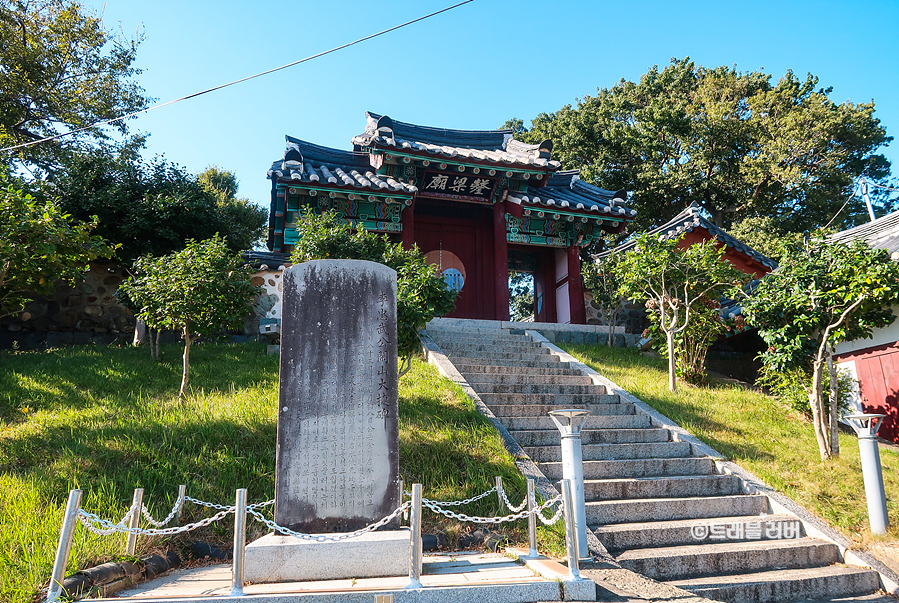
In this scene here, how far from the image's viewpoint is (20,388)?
797 cm

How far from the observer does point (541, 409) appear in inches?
293

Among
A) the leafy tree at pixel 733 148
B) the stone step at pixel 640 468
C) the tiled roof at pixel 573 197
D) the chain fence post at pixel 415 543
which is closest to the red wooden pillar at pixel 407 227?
the tiled roof at pixel 573 197

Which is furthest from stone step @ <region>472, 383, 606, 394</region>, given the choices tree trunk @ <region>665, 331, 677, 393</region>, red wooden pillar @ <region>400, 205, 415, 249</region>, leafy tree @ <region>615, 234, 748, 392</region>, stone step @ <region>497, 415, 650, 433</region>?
red wooden pillar @ <region>400, 205, 415, 249</region>

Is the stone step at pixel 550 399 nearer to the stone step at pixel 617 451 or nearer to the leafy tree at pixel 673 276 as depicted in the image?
the stone step at pixel 617 451

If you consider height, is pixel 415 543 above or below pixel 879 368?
below

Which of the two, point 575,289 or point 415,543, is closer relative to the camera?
point 415,543

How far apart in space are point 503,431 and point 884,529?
376cm

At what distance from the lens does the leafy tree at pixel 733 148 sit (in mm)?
20656

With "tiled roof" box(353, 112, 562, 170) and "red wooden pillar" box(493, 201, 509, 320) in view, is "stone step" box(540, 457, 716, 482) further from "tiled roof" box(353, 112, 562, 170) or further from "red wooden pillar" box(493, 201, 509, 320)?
"tiled roof" box(353, 112, 562, 170)

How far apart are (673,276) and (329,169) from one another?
26.1ft

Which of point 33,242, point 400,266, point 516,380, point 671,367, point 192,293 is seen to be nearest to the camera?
point 33,242

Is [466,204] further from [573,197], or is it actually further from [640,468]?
[640,468]

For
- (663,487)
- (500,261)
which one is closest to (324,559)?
(663,487)

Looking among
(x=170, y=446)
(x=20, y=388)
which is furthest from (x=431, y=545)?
(x=20, y=388)
